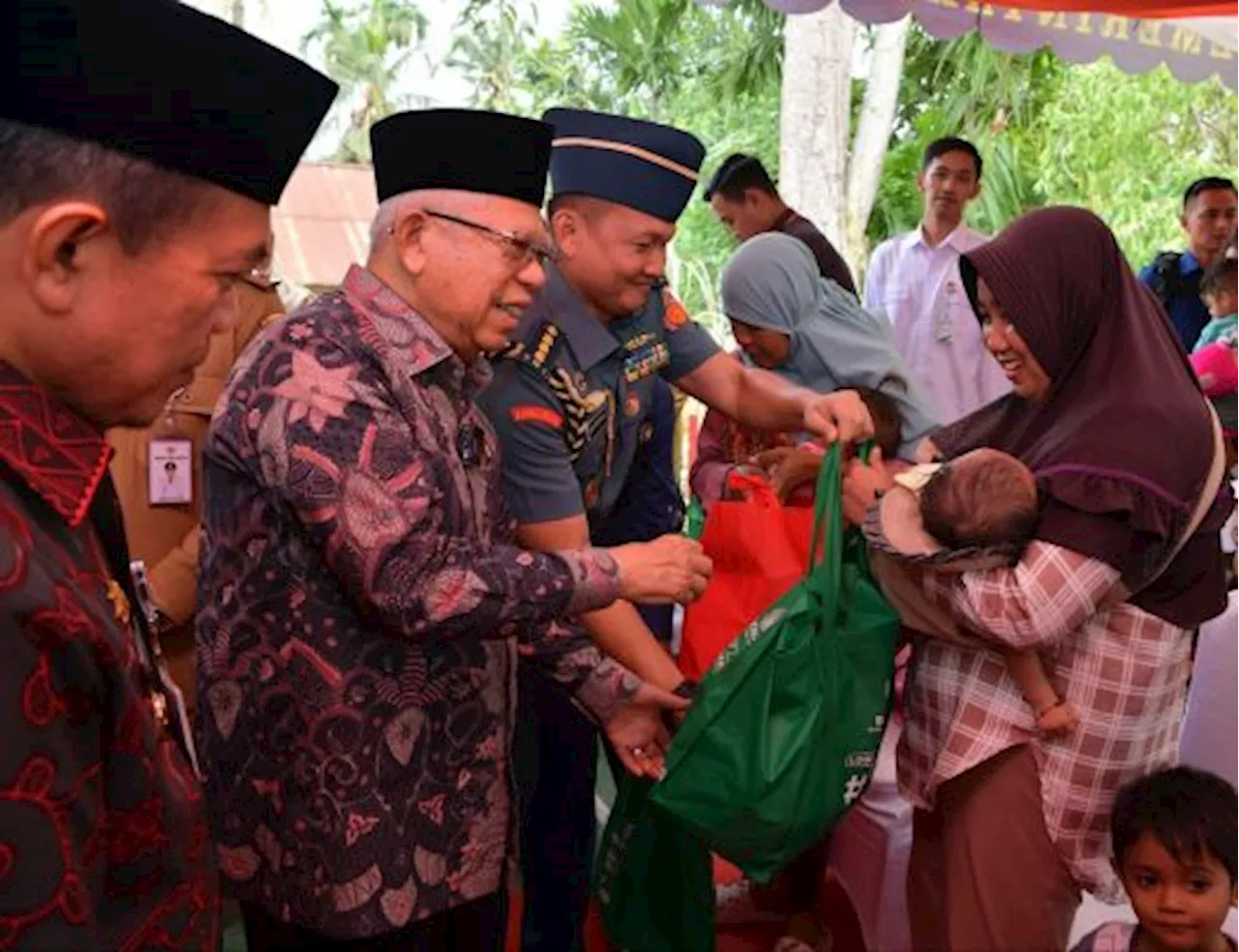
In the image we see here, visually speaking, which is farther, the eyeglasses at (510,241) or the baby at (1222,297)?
the baby at (1222,297)

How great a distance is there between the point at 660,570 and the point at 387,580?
347 mm

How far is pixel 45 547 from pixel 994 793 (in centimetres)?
156

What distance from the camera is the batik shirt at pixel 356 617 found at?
143 centimetres

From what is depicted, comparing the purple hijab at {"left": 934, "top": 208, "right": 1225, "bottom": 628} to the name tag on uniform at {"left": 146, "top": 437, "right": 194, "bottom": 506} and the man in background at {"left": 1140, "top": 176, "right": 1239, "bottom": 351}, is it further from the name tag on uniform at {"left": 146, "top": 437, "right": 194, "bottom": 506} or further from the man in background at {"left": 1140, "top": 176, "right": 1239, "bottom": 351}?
the man in background at {"left": 1140, "top": 176, "right": 1239, "bottom": 351}

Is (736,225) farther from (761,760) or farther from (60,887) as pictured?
(60,887)

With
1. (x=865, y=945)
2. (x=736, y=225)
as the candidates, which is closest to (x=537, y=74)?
(x=736, y=225)

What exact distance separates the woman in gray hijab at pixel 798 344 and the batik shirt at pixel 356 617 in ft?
4.81

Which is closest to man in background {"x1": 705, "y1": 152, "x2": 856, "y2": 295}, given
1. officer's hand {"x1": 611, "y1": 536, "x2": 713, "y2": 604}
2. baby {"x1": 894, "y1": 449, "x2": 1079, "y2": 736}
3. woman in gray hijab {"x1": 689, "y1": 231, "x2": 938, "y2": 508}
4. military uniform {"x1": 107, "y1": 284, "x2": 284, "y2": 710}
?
woman in gray hijab {"x1": 689, "y1": 231, "x2": 938, "y2": 508}

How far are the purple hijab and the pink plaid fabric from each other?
2.1 inches

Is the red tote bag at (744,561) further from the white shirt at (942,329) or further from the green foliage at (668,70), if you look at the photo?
the green foliage at (668,70)

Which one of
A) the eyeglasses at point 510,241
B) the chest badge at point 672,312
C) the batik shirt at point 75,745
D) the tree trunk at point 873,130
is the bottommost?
the batik shirt at point 75,745

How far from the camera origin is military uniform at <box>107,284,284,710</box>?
2.64 m

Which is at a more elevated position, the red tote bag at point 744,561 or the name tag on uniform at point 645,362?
the name tag on uniform at point 645,362

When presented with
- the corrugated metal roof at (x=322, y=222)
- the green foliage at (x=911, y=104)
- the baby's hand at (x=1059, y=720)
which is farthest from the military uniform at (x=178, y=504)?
the green foliage at (x=911, y=104)
